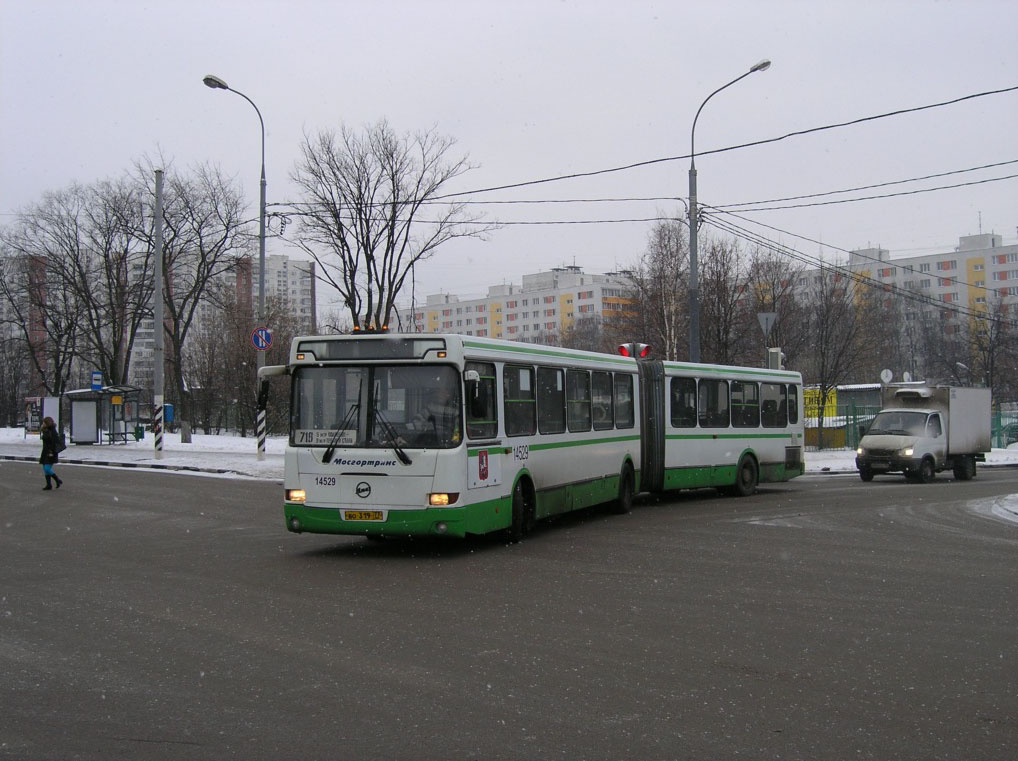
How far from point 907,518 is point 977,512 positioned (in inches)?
79.9

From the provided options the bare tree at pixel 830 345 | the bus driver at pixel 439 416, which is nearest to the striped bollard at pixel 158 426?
the bus driver at pixel 439 416

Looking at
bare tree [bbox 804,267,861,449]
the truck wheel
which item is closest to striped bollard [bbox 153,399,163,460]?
the truck wheel

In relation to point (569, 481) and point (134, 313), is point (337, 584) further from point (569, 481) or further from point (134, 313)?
point (134, 313)

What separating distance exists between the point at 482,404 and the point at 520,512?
198cm

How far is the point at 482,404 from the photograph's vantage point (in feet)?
41.0

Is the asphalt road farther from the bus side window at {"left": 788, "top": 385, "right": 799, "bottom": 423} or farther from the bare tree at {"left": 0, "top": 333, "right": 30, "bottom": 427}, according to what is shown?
the bare tree at {"left": 0, "top": 333, "right": 30, "bottom": 427}

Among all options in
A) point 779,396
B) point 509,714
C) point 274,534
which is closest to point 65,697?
point 509,714

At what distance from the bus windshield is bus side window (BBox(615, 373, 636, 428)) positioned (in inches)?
231

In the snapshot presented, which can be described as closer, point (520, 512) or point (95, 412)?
point (520, 512)

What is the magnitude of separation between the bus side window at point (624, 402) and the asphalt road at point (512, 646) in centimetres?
312

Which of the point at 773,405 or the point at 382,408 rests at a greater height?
the point at 773,405

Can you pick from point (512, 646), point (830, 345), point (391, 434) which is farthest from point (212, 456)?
point (512, 646)

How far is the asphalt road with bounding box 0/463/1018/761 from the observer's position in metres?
5.45

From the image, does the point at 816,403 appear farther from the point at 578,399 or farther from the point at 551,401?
the point at 551,401
